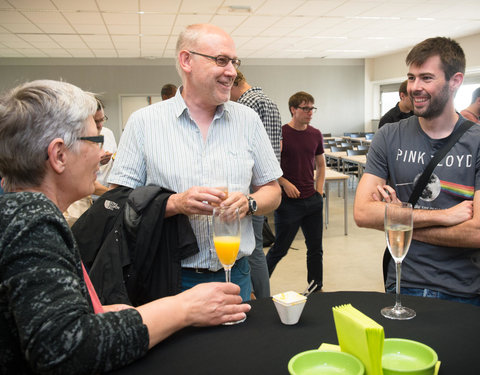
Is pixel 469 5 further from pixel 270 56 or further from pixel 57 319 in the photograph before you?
pixel 57 319

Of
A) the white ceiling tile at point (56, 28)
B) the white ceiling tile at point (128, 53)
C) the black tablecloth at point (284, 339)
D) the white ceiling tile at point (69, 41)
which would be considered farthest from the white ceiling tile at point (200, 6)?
the black tablecloth at point (284, 339)

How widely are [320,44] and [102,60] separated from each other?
21.4 ft

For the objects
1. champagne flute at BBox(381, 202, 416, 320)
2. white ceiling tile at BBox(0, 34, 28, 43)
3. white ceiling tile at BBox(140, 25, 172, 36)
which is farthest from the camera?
white ceiling tile at BBox(0, 34, 28, 43)

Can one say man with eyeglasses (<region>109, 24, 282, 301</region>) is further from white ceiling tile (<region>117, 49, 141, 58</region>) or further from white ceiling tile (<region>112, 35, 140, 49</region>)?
white ceiling tile (<region>117, 49, 141, 58</region>)

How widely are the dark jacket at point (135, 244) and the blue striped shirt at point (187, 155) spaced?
0.34 ft

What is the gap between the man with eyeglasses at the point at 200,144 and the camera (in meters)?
1.69

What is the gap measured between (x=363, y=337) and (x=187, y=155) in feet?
3.54

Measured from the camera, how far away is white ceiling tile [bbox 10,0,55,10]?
6.72 meters

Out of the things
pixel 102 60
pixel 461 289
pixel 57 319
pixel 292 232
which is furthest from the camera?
pixel 102 60

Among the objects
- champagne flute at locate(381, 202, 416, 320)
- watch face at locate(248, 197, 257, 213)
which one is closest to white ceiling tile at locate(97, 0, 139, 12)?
watch face at locate(248, 197, 257, 213)

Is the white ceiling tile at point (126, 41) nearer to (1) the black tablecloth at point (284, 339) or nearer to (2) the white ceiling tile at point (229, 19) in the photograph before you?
(2) the white ceiling tile at point (229, 19)

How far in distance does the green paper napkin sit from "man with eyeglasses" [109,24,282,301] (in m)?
0.77

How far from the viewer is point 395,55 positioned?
44.9ft

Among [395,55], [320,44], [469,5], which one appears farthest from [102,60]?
[469,5]
